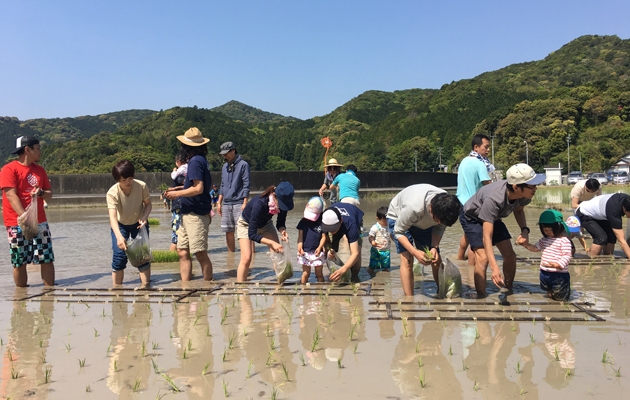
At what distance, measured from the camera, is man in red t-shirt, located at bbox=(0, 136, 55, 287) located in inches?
232

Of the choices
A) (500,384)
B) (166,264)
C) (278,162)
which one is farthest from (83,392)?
(278,162)

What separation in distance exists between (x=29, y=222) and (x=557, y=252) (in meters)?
5.79

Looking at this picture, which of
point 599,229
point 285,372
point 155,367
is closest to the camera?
point 285,372

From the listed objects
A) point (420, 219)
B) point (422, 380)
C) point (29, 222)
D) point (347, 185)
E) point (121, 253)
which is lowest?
point (422, 380)

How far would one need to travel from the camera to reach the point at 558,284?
4.83 m

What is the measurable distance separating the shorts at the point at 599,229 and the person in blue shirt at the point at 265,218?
4.77m

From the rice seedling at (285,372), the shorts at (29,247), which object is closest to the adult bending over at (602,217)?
the rice seedling at (285,372)

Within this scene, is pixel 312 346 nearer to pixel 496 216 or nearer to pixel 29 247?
pixel 496 216

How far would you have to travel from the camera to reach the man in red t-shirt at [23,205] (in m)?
5.89

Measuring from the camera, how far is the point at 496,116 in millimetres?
93875

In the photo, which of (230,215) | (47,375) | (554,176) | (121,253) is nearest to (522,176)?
(47,375)

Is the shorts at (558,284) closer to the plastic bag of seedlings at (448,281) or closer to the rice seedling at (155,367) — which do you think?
the plastic bag of seedlings at (448,281)

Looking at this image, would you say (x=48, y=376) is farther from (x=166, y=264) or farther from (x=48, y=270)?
(x=166, y=264)

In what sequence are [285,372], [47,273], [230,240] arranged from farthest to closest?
[230,240] → [47,273] → [285,372]
